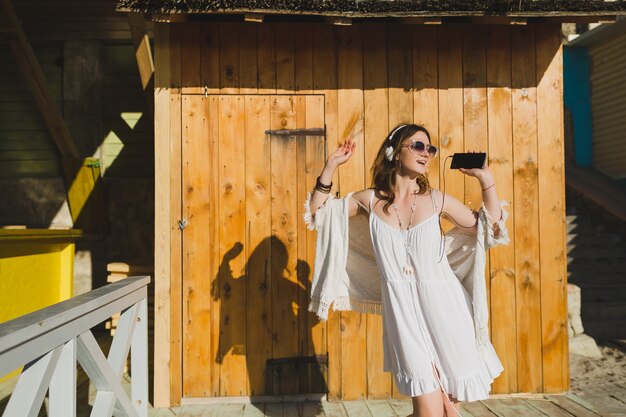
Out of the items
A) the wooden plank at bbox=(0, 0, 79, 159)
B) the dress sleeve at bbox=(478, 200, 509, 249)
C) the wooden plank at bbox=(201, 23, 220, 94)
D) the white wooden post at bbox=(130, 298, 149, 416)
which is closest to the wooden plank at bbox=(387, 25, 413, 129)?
the wooden plank at bbox=(201, 23, 220, 94)

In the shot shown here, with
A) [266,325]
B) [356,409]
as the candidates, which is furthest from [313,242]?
[356,409]

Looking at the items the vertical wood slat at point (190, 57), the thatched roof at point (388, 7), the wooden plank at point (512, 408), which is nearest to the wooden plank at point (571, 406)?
the wooden plank at point (512, 408)

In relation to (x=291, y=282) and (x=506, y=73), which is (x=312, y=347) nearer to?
(x=291, y=282)

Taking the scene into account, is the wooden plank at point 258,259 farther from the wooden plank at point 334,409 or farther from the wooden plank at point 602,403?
the wooden plank at point 602,403

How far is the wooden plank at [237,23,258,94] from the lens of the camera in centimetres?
427

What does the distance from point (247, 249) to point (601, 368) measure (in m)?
3.94

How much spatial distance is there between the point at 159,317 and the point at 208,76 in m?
2.10

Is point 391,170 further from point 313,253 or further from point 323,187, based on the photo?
point 313,253

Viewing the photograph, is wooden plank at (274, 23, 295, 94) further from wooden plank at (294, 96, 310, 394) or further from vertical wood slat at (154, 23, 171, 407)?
vertical wood slat at (154, 23, 171, 407)

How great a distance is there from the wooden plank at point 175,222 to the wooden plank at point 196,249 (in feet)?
0.13

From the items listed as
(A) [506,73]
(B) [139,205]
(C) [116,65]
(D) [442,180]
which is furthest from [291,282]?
(C) [116,65]

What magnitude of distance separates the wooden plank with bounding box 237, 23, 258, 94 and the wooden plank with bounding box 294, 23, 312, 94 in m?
0.36

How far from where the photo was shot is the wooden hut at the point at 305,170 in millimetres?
4199

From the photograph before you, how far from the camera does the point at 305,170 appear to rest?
4266 mm
